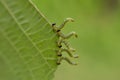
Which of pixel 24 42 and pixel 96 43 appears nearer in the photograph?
pixel 24 42

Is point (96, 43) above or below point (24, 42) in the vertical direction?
below

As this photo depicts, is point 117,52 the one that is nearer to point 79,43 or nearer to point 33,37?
point 79,43

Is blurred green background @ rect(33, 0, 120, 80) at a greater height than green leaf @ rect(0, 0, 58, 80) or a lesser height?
lesser

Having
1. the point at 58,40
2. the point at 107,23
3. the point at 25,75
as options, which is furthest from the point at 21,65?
the point at 107,23

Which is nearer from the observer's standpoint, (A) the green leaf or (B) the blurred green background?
(A) the green leaf

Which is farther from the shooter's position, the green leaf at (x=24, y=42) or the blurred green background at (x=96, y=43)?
the blurred green background at (x=96, y=43)

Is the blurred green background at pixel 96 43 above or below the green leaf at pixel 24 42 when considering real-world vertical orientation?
below
